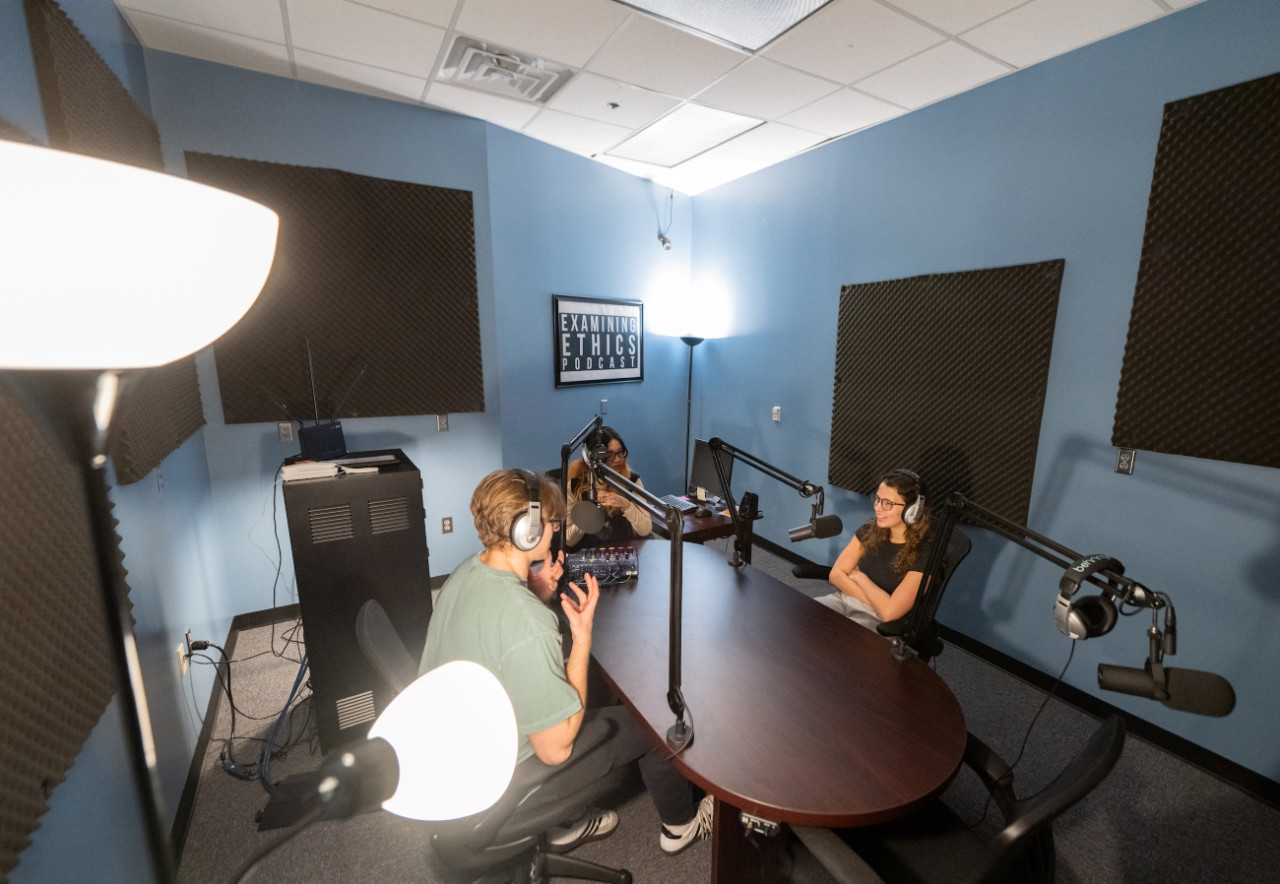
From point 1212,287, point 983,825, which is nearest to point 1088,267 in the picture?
point 1212,287

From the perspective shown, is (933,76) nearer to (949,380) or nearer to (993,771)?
(949,380)

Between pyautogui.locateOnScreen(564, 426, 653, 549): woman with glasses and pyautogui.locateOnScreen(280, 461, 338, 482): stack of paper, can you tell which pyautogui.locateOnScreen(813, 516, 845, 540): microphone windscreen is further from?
pyautogui.locateOnScreen(280, 461, 338, 482): stack of paper

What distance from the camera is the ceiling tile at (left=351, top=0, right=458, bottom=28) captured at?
1978mm

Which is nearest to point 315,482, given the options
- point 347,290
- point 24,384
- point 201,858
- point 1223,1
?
point 24,384

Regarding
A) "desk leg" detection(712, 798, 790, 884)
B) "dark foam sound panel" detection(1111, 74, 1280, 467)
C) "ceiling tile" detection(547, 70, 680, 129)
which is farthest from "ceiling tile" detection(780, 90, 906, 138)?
"desk leg" detection(712, 798, 790, 884)

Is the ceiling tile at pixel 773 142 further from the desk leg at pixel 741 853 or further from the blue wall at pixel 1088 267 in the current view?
the desk leg at pixel 741 853

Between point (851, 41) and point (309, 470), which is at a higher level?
point (851, 41)

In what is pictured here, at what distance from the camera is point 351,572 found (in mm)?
1974

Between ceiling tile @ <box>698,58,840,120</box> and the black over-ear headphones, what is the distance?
2.26 m

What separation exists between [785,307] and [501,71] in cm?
226

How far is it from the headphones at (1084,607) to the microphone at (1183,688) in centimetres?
8

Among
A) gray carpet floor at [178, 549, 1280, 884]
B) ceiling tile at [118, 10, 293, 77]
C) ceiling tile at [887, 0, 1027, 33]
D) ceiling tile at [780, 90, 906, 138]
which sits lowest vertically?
gray carpet floor at [178, 549, 1280, 884]

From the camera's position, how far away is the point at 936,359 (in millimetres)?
2826

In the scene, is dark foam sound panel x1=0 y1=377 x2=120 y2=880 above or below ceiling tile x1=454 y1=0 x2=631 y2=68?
below
